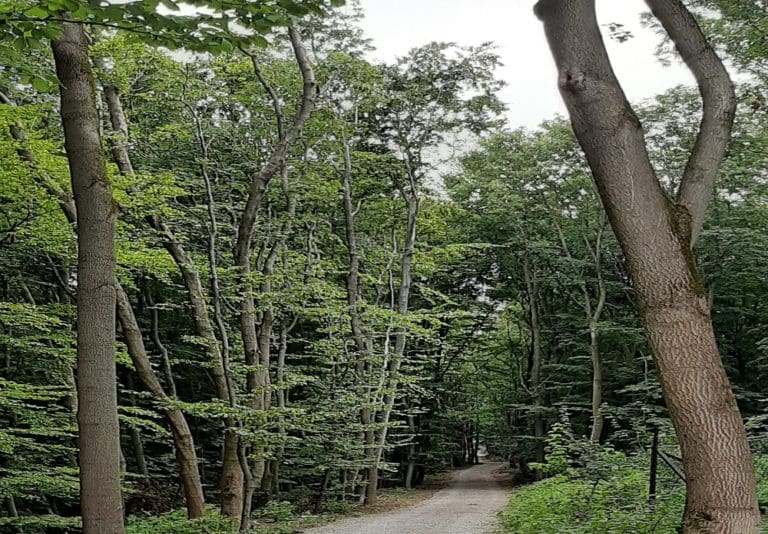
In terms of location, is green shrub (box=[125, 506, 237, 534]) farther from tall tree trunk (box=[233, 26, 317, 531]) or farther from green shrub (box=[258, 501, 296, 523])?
green shrub (box=[258, 501, 296, 523])

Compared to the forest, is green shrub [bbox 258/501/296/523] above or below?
below

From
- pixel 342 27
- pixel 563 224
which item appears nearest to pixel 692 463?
pixel 342 27

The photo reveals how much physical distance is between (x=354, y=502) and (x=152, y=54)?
12.5m

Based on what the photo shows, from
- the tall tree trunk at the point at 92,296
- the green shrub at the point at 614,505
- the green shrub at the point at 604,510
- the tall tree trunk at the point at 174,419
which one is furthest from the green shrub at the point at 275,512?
the tall tree trunk at the point at 92,296

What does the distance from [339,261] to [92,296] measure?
50.9 ft

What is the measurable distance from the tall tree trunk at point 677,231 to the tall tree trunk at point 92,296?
2.89 m

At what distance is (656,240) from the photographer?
12.5 feet

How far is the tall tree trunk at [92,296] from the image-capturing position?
410 cm

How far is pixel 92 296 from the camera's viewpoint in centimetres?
429

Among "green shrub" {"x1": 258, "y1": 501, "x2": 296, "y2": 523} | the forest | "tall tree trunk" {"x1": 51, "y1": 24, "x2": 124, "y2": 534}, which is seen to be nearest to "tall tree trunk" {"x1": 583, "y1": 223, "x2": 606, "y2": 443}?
the forest

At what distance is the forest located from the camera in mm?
3861

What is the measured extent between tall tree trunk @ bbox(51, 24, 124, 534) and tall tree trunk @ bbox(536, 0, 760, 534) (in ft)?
9.49

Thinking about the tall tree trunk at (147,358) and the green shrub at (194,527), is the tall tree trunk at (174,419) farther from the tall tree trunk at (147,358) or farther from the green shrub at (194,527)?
the green shrub at (194,527)

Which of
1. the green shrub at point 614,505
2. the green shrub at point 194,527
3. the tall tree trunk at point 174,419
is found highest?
the tall tree trunk at point 174,419
